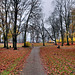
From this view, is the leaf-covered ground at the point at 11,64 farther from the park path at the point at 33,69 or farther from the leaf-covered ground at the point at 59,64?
the leaf-covered ground at the point at 59,64

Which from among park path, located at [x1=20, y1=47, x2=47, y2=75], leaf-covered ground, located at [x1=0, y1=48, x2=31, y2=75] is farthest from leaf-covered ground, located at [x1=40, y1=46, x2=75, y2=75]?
leaf-covered ground, located at [x1=0, y1=48, x2=31, y2=75]

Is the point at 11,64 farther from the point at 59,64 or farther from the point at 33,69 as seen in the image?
the point at 59,64

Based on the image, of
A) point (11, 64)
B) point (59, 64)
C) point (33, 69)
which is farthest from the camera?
point (59, 64)

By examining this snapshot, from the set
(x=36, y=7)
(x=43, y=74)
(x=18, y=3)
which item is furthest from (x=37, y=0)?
(x=43, y=74)

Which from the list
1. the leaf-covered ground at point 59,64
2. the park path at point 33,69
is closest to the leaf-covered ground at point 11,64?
the park path at point 33,69

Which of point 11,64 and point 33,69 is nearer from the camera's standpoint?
point 33,69

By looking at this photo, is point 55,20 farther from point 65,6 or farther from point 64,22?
point 65,6

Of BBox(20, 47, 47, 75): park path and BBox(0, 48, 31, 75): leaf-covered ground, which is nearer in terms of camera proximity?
BBox(20, 47, 47, 75): park path

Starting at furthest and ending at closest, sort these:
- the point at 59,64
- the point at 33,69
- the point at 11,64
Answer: the point at 59,64 → the point at 11,64 → the point at 33,69

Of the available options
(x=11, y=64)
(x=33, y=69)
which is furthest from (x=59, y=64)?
(x=11, y=64)

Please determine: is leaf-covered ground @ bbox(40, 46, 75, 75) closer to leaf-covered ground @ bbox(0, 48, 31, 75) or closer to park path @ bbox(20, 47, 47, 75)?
park path @ bbox(20, 47, 47, 75)

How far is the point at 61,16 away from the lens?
93.0 feet

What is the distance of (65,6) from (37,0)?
9.35 metres

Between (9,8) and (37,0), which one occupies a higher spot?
(37,0)
